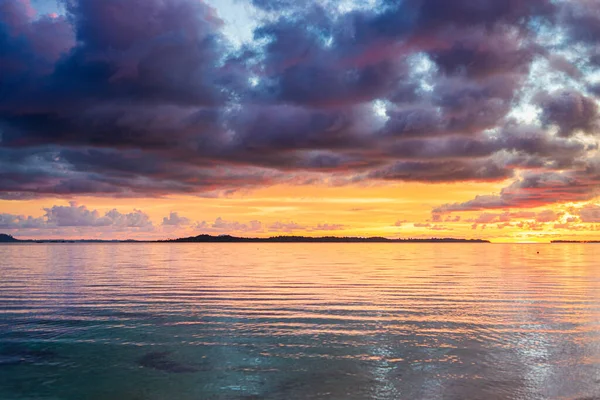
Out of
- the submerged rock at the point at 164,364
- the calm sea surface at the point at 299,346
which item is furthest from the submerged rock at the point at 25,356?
the submerged rock at the point at 164,364

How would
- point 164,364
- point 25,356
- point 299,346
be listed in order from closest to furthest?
point 164,364, point 25,356, point 299,346

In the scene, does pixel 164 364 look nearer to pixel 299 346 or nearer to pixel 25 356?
pixel 299 346

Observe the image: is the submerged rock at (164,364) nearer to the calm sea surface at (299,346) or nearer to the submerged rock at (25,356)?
the calm sea surface at (299,346)

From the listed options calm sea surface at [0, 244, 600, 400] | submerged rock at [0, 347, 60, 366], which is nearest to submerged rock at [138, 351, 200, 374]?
calm sea surface at [0, 244, 600, 400]

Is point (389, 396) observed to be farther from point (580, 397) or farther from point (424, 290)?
point (424, 290)

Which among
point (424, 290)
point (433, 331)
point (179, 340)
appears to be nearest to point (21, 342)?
point (179, 340)

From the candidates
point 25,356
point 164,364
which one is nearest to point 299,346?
point 164,364

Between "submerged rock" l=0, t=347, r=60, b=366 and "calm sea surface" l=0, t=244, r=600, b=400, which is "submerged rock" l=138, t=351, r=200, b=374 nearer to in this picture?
"calm sea surface" l=0, t=244, r=600, b=400

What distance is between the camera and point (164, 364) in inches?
935

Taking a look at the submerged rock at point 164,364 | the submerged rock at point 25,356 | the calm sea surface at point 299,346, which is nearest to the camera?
the calm sea surface at point 299,346

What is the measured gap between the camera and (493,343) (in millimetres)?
27422

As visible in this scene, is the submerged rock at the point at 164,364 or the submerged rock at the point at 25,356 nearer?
the submerged rock at the point at 164,364

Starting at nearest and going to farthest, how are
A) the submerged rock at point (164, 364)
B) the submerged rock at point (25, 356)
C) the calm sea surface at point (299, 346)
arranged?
the calm sea surface at point (299, 346) → the submerged rock at point (164, 364) → the submerged rock at point (25, 356)

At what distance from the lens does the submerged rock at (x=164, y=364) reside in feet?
75.3
